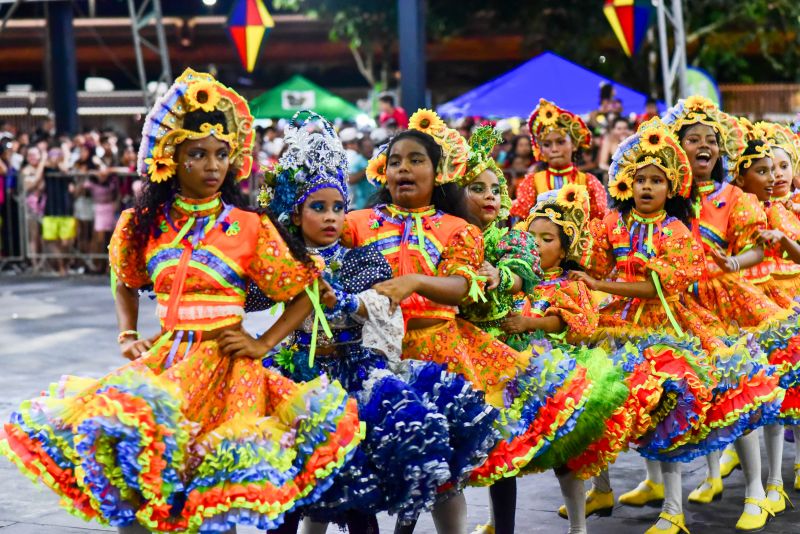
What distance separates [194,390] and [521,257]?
1.96 m

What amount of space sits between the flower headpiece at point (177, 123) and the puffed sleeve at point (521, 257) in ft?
5.28

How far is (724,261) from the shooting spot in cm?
700

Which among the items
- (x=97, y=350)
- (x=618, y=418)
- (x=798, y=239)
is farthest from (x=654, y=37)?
(x=618, y=418)

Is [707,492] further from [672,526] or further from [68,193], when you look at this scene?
[68,193]

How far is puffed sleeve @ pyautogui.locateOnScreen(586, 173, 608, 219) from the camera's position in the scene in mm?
9026

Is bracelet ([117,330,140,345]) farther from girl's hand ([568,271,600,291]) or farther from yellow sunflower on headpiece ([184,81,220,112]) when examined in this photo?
girl's hand ([568,271,600,291])

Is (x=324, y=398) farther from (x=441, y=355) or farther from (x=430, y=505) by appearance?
(x=441, y=355)

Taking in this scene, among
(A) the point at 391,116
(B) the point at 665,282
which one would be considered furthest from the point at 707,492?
(A) the point at 391,116

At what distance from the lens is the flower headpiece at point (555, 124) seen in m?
9.16

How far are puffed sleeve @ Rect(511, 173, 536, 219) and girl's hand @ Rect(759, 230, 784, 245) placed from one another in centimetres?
204

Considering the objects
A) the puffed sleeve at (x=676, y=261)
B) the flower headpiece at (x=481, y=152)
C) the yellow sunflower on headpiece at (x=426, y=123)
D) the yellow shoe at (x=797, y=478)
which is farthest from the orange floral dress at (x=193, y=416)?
the yellow shoe at (x=797, y=478)

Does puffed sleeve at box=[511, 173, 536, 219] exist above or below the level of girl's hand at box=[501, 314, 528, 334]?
above

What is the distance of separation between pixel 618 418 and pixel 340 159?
5.91 feet

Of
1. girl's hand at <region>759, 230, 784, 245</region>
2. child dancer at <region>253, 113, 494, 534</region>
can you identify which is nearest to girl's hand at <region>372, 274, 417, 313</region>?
child dancer at <region>253, 113, 494, 534</region>
